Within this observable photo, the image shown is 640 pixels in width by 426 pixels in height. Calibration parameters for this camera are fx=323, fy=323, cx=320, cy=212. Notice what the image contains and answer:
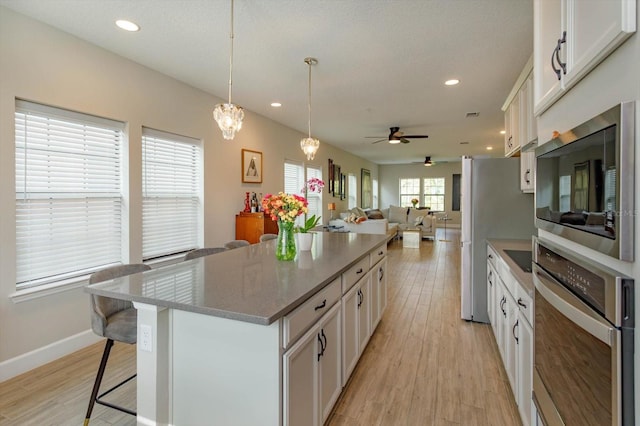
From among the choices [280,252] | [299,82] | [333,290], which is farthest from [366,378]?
[299,82]

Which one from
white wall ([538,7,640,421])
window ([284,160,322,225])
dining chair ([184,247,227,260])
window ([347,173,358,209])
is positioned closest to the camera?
white wall ([538,7,640,421])

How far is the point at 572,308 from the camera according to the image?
995mm

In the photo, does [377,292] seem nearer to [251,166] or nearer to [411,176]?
[251,166]

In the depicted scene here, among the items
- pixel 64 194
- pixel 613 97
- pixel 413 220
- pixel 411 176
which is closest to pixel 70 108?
pixel 64 194

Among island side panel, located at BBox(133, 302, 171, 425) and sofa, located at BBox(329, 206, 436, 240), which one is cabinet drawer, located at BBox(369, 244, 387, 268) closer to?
island side panel, located at BBox(133, 302, 171, 425)

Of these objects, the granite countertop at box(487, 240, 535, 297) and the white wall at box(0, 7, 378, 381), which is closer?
the granite countertop at box(487, 240, 535, 297)

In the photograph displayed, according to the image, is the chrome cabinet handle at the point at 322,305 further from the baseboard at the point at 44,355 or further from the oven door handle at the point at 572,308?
the baseboard at the point at 44,355

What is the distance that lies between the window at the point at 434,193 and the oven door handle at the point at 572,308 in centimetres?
1280

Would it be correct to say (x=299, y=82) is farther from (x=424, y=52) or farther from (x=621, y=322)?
(x=621, y=322)

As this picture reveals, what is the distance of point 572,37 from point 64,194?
3567 millimetres

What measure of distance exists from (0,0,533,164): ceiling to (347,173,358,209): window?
17.3 ft

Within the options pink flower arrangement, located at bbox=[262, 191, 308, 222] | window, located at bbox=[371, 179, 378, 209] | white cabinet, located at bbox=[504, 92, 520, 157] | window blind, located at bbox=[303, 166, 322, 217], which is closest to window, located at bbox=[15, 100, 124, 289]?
pink flower arrangement, located at bbox=[262, 191, 308, 222]

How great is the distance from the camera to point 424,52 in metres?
3.10

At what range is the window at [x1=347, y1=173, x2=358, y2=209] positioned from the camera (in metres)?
10.2
